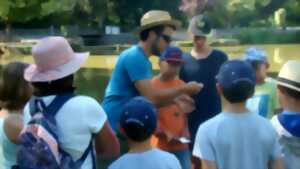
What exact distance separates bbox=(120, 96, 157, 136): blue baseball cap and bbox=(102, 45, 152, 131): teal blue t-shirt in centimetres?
103

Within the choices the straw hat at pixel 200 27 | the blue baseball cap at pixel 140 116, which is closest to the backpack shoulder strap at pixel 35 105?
the blue baseball cap at pixel 140 116

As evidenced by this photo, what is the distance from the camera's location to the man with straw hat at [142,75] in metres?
4.52

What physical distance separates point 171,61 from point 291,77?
1.53 m

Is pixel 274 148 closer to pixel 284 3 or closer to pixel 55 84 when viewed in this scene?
pixel 55 84

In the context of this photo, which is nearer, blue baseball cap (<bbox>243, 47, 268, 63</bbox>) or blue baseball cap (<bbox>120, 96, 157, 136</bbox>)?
blue baseball cap (<bbox>120, 96, 157, 136</bbox>)

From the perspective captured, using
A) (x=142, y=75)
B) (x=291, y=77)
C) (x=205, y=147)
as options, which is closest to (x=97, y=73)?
(x=142, y=75)

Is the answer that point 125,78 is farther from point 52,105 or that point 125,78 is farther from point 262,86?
point 52,105

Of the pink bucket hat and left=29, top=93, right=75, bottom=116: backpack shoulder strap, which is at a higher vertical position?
the pink bucket hat

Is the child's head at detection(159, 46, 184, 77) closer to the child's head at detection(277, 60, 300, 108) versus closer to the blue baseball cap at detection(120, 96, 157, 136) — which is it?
the child's head at detection(277, 60, 300, 108)

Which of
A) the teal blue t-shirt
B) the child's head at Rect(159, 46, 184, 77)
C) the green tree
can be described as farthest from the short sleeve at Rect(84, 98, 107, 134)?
the green tree

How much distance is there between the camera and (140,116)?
3.44 meters

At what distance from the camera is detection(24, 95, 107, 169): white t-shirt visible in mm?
3289

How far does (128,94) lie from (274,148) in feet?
4.29

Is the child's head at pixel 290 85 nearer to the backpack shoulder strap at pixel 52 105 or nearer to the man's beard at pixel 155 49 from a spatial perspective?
the man's beard at pixel 155 49
